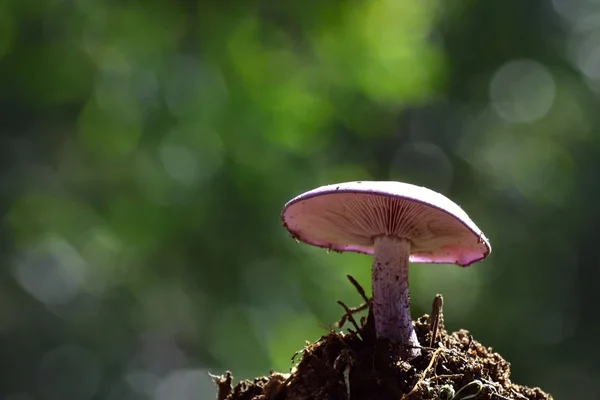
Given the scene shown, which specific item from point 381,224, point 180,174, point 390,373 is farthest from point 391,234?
point 180,174

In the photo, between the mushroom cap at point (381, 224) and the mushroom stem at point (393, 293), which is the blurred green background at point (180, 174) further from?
the mushroom stem at point (393, 293)

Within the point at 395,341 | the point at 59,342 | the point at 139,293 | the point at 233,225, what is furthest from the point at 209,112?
the point at 395,341

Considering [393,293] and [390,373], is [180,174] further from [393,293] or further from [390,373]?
[390,373]

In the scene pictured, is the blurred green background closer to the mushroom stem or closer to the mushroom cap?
the mushroom cap

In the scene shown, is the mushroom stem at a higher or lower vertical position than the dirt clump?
higher

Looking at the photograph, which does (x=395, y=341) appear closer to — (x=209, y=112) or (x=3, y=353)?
(x=209, y=112)

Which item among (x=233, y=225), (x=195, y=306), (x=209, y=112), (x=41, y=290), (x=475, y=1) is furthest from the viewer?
(x=475, y=1)

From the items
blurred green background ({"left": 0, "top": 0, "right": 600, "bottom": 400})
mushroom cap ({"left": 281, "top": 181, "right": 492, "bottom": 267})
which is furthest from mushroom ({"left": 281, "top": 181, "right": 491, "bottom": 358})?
blurred green background ({"left": 0, "top": 0, "right": 600, "bottom": 400})
